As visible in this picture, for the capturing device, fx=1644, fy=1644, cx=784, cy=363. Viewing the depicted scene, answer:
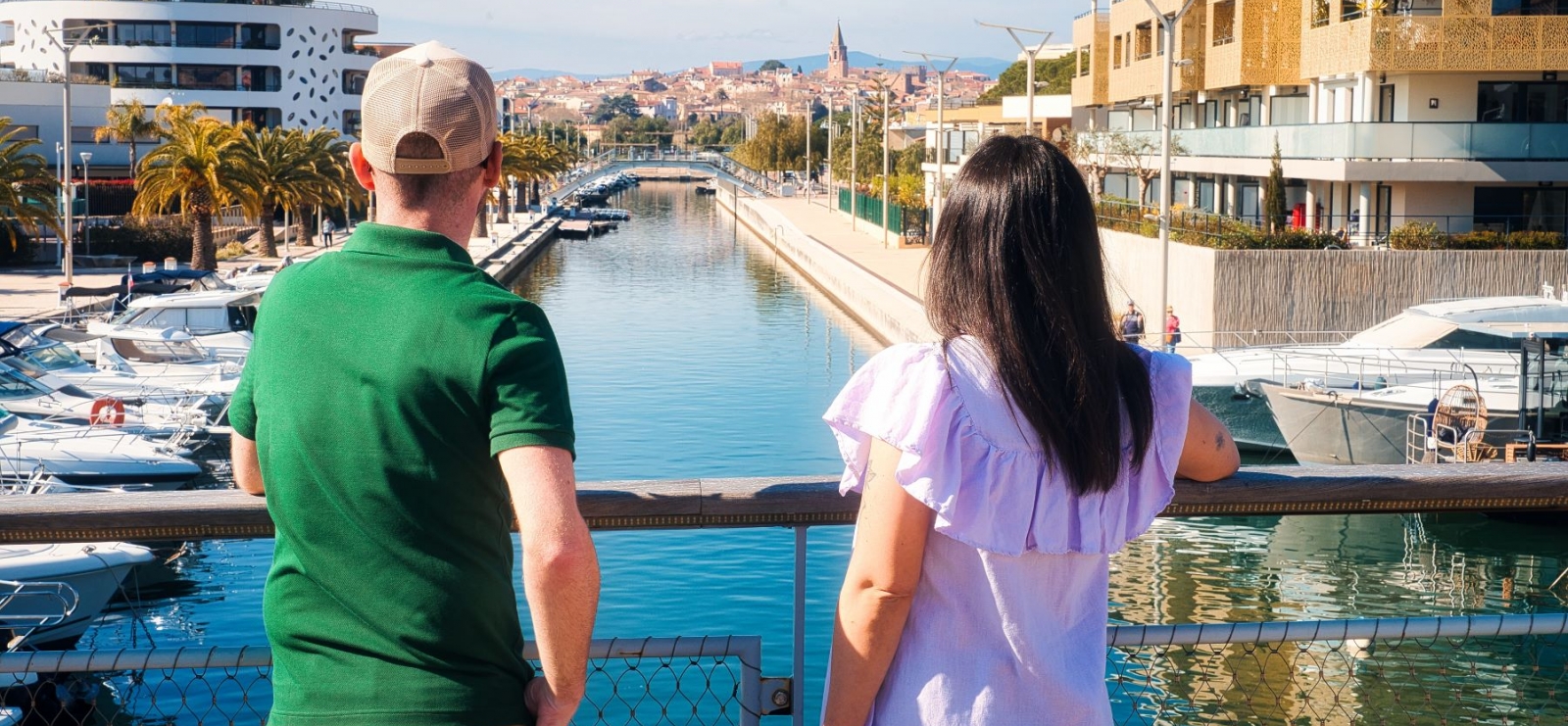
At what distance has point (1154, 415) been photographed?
2559 mm

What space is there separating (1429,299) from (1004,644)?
27.8 meters

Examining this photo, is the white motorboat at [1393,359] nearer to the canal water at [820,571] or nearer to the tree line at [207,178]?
the canal water at [820,571]

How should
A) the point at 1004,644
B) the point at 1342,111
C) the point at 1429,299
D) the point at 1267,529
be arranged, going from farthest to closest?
1. the point at 1342,111
2. the point at 1429,299
3. the point at 1267,529
4. the point at 1004,644

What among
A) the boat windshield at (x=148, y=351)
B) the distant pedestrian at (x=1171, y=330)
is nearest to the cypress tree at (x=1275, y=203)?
the distant pedestrian at (x=1171, y=330)

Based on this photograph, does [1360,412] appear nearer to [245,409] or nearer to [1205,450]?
[1205,450]

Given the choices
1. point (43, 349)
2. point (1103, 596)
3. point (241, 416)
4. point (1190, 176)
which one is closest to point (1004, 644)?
point (1103, 596)

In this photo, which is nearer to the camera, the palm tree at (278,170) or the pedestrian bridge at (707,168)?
the palm tree at (278,170)

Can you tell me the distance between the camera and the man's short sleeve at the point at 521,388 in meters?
2.21

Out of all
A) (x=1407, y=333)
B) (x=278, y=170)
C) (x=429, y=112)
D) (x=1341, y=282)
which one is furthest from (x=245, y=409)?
(x=278, y=170)

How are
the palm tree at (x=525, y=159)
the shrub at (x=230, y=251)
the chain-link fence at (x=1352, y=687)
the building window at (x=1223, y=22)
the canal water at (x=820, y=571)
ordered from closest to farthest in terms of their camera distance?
the chain-link fence at (x=1352, y=687)
the canal water at (x=820, y=571)
the building window at (x=1223, y=22)
the shrub at (x=230, y=251)
the palm tree at (x=525, y=159)

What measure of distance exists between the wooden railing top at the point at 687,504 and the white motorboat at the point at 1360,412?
18539 millimetres

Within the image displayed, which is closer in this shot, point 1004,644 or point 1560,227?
point 1004,644

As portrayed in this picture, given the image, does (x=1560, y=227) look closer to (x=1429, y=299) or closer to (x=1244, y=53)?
(x=1429, y=299)

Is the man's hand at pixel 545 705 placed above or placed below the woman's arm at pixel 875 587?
below
